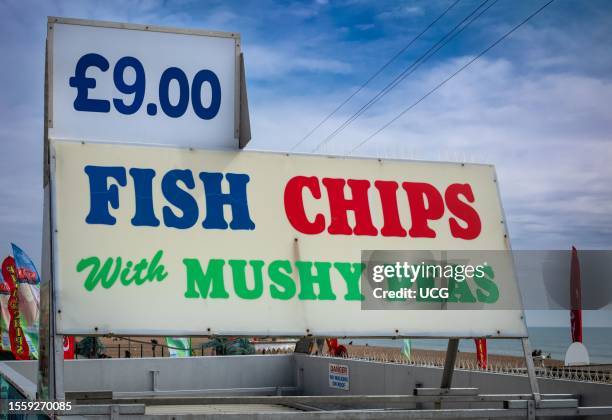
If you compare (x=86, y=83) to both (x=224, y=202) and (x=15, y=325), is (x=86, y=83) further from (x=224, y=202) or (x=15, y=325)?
(x=15, y=325)

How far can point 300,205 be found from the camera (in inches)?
273

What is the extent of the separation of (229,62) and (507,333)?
3.60 meters

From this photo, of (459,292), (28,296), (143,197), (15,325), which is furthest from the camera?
(28,296)

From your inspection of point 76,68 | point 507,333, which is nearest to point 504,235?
point 507,333

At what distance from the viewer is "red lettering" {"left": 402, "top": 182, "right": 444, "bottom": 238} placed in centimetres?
723

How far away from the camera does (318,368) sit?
68.7 ft

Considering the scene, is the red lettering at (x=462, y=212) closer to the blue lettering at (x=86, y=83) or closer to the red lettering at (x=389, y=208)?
the red lettering at (x=389, y=208)

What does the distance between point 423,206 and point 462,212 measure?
1.41 feet

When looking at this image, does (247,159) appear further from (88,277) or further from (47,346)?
(47,346)

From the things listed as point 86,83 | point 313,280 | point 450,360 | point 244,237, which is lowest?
point 450,360

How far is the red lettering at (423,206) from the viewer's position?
7.23 meters

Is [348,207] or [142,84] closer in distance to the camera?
[142,84]

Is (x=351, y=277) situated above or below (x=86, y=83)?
below

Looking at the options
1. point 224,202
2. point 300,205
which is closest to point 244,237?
point 224,202
